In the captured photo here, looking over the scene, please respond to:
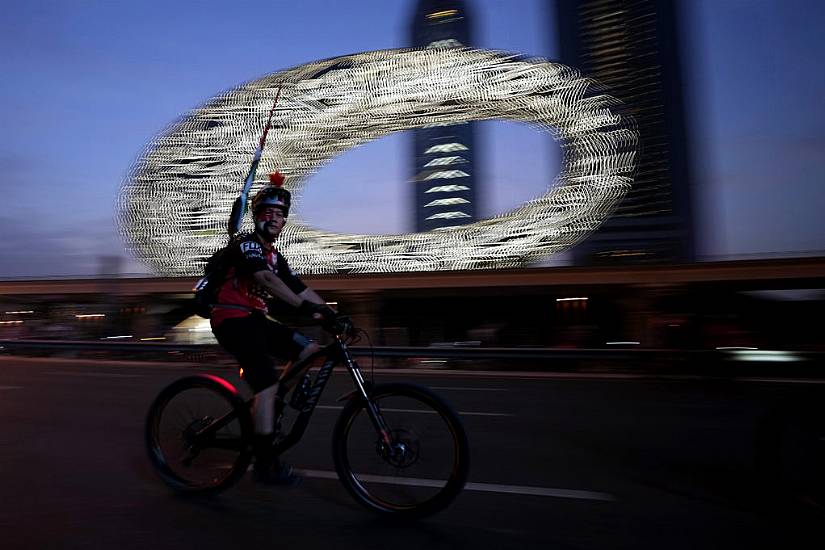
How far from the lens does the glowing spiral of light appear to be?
39.5 m

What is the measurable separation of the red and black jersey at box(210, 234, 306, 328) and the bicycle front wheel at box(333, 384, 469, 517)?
873 mm

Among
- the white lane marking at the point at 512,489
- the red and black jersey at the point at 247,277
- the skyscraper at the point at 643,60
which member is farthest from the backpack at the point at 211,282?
the skyscraper at the point at 643,60

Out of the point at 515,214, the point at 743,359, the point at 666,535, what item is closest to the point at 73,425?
the point at 666,535

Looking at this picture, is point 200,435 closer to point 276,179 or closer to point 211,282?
point 211,282

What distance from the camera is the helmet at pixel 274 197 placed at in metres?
3.88

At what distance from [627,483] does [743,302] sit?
37.0 meters

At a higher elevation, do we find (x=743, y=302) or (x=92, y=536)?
(x=92, y=536)

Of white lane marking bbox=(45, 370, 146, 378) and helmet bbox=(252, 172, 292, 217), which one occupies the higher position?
helmet bbox=(252, 172, 292, 217)

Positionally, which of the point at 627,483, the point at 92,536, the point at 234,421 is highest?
the point at 234,421

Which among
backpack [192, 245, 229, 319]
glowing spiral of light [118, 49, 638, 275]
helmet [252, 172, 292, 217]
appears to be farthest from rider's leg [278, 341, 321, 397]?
glowing spiral of light [118, 49, 638, 275]

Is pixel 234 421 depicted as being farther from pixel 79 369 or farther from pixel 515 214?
pixel 515 214

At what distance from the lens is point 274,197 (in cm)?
390

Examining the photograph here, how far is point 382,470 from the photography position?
3.55 meters

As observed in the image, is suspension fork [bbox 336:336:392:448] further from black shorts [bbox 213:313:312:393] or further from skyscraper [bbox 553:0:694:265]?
skyscraper [bbox 553:0:694:265]
